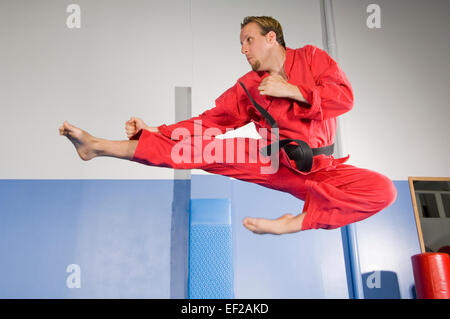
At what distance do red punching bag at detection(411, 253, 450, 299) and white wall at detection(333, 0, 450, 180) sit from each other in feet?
1.95

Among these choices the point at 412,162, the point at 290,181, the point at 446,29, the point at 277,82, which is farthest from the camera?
the point at 446,29

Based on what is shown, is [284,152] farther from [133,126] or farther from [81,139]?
[81,139]

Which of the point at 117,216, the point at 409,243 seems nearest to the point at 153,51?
the point at 117,216

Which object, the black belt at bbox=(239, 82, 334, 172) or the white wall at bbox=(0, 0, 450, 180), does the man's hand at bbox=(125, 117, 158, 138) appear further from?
the black belt at bbox=(239, 82, 334, 172)

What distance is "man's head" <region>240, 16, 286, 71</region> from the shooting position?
7.14ft

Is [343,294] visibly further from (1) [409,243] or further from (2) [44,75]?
(2) [44,75]

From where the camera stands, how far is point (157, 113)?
2.63 m

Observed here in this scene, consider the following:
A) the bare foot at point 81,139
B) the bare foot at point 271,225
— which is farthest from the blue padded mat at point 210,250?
the bare foot at point 81,139

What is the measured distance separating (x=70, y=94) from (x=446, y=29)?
2837 millimetres

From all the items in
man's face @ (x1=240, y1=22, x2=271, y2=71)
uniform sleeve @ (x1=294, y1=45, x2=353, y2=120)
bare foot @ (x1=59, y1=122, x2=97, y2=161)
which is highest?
man's face @ (x1=240, y1=22, x2=271, y2=71)

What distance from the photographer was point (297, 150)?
6.66 ft

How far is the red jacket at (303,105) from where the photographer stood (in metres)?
1.89

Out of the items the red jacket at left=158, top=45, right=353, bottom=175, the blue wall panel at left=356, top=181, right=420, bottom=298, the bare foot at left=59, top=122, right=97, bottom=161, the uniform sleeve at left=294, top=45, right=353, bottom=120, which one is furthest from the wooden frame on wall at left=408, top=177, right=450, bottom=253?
the bare foot at left=59, top=122, right=97, bottom=161

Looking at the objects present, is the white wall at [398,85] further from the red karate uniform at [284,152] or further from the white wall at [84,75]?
the white wall at [84,75]
